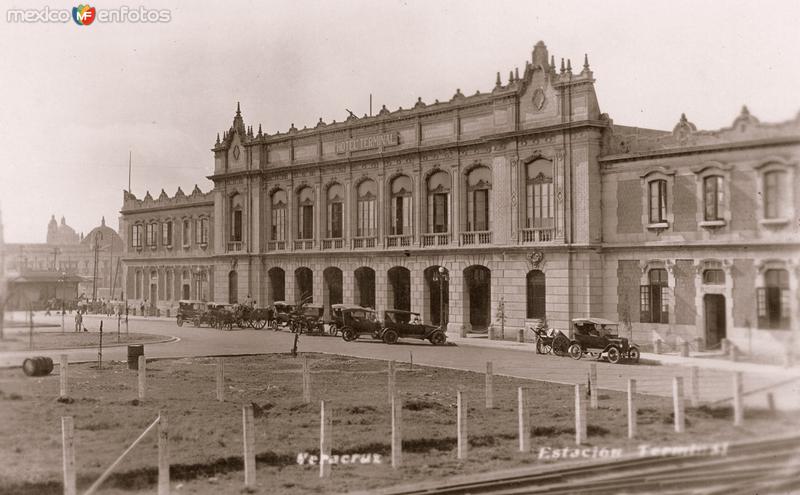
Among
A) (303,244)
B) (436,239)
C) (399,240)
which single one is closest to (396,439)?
(436,239)

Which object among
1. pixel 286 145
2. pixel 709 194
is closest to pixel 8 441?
pixel 709 194

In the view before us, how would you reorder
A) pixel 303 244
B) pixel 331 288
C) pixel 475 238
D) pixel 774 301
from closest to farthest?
pixel 774 301
pixel 475 238
pixel 331 288
pixel 303 244

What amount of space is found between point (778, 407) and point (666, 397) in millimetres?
4614

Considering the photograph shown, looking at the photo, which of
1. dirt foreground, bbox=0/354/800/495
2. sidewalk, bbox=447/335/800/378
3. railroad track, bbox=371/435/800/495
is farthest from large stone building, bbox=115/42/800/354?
dirt foreground, bbox=0/354/800/495

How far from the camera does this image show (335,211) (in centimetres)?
4806

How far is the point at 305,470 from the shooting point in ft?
40.1

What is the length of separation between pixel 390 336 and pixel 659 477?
2496cm

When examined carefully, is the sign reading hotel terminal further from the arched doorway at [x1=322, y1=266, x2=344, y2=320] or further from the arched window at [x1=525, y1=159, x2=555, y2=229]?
the arched window at [x1=525, y1=159, x2=555, y2=229]

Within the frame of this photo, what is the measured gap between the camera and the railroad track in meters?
10.8

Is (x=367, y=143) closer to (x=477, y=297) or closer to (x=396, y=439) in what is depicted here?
(x=477, y=297)

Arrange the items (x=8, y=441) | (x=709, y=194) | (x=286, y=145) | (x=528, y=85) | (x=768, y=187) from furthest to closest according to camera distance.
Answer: (x=286, y=145) < (x=528, y=85) < (x=709, y=194) < (x=768, y=187) < (x=8, y=441)

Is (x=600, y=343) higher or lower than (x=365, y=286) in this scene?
lower

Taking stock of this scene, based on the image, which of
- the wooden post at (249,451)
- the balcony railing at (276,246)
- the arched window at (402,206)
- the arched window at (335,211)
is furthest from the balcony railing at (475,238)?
the wooden post at (249,451)

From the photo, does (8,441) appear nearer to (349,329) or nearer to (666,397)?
(666,397)
